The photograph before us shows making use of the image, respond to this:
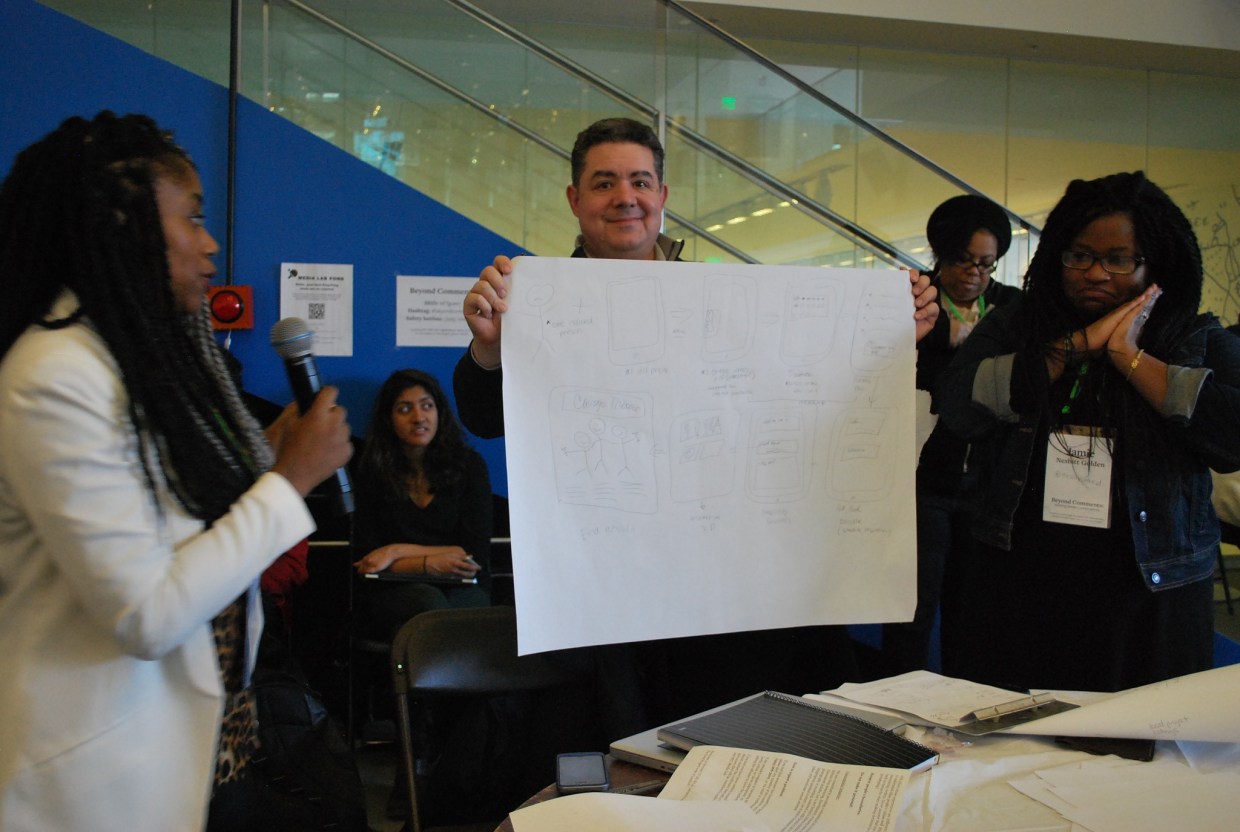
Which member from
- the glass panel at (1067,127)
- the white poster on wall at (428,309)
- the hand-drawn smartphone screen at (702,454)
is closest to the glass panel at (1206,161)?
the glass panel at (1067,127)

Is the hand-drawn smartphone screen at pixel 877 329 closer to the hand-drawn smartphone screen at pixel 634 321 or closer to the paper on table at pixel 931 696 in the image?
the hand-drawn smartphone screen at pixel 634 321

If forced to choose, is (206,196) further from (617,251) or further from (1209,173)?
(1209,173)

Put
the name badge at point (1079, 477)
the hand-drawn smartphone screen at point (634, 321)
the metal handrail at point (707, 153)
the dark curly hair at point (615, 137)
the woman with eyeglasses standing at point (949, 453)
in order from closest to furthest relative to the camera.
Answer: the hand-drawn smartphone screen at point (634, 321), the name badge at point (1079, 477), the dark curly hair at point (615, 137), the woman with eyeglasses standing at point (949, 453), the metal handrail at point (707, 153)

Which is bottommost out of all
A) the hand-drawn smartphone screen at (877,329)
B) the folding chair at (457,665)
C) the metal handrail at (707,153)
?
the folding chair at (457,665)

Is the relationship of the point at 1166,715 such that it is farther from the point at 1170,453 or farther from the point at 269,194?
the point at 269,194

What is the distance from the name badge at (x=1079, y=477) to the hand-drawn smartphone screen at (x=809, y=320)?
53cm

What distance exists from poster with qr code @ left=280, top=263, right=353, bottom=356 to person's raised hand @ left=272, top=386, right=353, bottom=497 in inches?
83.6

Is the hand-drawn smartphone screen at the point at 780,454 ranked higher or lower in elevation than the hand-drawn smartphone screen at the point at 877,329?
lower

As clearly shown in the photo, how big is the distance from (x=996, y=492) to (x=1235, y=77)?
6.12 m

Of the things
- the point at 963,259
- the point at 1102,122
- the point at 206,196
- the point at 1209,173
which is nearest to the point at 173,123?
the point at 206,196

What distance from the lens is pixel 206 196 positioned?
3.52 metres

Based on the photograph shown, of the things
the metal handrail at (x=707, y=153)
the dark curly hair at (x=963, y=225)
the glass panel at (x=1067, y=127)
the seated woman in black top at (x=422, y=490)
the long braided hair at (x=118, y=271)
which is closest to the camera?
the long braided hair at (x=118, y=271)

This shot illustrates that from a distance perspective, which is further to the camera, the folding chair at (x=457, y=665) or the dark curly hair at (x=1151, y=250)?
the dark curly hair at (x=1151, y=250)

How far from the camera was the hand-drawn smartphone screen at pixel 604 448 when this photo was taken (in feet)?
5.79
